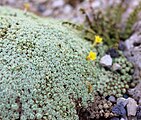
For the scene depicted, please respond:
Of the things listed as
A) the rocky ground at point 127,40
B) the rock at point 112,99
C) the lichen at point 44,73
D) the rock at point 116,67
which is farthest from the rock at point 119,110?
the rock at point 116,67

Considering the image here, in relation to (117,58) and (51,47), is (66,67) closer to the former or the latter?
(51,47)

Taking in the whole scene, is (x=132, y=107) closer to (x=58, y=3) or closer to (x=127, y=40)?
(x=127, y=40)

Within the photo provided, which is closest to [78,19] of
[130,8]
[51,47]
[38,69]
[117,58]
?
[130,8]

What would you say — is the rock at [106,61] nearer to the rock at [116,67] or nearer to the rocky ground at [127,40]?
the rock at [116,67]

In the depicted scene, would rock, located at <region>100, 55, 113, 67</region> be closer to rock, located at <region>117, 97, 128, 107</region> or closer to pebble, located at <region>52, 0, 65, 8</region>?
rock, located at <region>117, 97, 128, 107</region>

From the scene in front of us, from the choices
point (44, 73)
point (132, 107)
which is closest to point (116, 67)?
point (132, 107)
